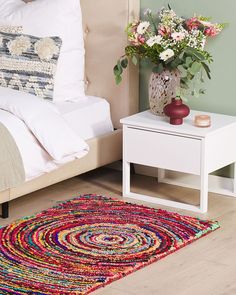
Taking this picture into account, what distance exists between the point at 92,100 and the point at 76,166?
45 cm

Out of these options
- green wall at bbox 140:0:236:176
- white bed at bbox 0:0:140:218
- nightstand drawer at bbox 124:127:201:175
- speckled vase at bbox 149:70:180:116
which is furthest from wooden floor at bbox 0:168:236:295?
speckled vase at bbox 149:70:180:116

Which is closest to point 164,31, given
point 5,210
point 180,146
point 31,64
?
point 180,146

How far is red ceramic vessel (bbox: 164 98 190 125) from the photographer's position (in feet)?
12.7

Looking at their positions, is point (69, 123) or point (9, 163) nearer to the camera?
point (9, 163)

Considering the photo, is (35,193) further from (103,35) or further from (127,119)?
(103,35)

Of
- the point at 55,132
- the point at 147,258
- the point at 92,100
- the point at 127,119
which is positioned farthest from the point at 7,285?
the point at 92,100

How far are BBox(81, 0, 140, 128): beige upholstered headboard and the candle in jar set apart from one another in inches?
26.3

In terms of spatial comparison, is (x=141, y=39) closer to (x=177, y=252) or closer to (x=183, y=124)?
(x=183, y=124)

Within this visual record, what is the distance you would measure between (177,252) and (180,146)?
648mm

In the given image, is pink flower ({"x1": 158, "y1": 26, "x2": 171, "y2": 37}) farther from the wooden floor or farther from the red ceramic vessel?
the wooden floor

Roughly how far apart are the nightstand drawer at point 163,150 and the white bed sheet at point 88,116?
27 centimetres

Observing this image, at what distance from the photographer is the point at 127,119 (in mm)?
4035

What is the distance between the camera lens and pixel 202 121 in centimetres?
383

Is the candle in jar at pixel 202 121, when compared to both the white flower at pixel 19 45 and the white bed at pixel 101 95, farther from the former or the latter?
the white flower at pixel 19 45
